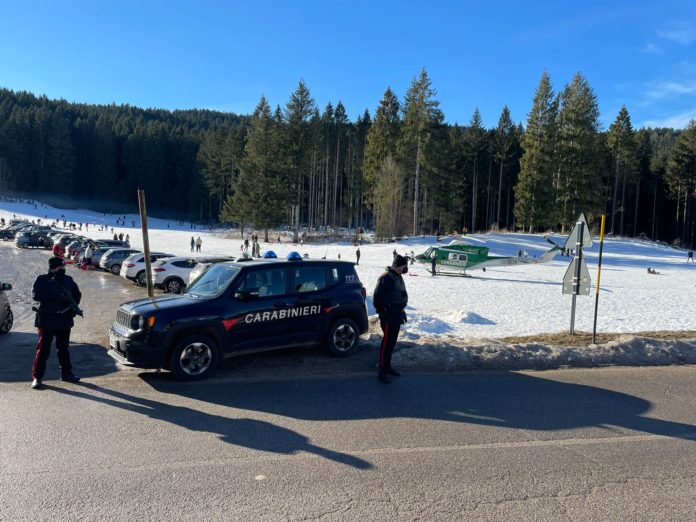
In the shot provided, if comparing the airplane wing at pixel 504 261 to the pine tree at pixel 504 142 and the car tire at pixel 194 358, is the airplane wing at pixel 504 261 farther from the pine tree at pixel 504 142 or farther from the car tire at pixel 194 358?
the pine tree at pixel 504 142

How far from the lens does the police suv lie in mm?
7805

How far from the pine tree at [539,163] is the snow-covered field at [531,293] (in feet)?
21.5

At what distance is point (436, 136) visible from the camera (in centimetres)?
5838

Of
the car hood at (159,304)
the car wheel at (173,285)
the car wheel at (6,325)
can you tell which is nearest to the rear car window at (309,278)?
the car hood at (159,304)

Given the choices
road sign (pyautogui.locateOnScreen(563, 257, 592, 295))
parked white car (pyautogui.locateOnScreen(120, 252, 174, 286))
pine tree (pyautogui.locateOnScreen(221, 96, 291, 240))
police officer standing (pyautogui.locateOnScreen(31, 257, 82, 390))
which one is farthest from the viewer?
pine tree (pyautogui.locateOnScreen(221, 96, 291, 240))

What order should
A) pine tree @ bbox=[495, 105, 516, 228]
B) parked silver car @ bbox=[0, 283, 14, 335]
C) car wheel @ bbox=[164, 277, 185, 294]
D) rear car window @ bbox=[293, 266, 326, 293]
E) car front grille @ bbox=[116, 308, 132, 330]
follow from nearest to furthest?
car front grille @ bbox=[116, 308, 132, 330]
rear car window @ bbox=[293, 266, 326, 293]
parked silver car @ bbox=[0, 283, 14, 335]
car wheel @ bbox=[164, 277, 185, 294]
pine tree @ bbox=[495, 105, 516, 228]

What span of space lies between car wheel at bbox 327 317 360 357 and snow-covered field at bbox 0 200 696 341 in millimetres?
2136

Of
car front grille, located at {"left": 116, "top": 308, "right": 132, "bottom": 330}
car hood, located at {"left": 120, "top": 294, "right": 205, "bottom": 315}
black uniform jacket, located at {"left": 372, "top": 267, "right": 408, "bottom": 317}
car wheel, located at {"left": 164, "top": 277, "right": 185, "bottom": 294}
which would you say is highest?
black uniform jacket, located at {"left": 372, "top": 267, "right": 408, "bottom": 317}

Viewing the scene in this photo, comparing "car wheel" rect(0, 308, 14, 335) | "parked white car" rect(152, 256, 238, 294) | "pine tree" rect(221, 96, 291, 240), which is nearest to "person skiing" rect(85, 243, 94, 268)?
"parked white car" rect(152, 256, 238, 294)

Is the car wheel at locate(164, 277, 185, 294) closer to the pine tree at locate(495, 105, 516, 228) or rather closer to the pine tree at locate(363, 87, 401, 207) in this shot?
the pine tree at locate(363, 87, 401, 207)

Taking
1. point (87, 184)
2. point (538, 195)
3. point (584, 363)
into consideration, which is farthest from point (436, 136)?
point (87, 184)

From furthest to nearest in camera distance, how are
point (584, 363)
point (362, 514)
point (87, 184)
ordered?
point (87, 184)
point (584, 363)
point (362, 514)

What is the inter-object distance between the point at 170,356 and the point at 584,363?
23.3ft

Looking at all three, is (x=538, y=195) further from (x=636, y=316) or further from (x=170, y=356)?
(x=170, y=356)
